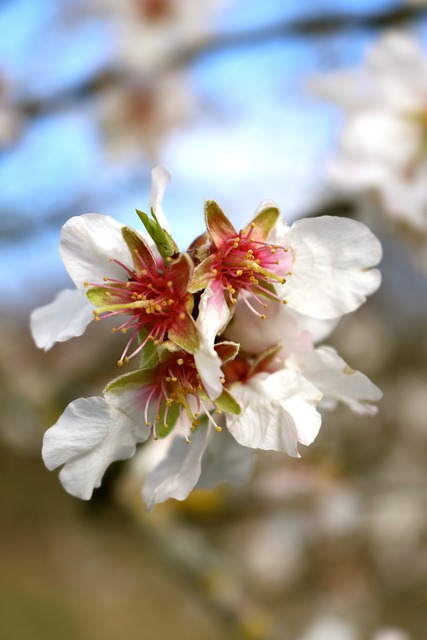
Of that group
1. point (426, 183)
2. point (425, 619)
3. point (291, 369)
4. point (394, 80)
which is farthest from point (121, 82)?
point (425, 619)

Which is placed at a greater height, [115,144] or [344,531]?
[115,144]

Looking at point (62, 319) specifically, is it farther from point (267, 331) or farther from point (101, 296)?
point (267, 331)

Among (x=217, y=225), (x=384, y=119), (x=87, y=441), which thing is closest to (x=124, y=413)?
(x=87, y=441)

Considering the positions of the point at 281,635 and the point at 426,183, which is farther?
the point at 281,635

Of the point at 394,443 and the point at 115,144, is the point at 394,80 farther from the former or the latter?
the point at 394,443

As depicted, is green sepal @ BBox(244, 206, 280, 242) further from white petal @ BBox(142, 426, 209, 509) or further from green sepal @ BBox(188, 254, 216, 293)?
white petal @ BBox(142, 426, 209, 509)

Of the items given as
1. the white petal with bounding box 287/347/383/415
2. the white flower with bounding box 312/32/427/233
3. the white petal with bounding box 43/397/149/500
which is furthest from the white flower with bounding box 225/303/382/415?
the white flower with bounding box 312/32/427/233

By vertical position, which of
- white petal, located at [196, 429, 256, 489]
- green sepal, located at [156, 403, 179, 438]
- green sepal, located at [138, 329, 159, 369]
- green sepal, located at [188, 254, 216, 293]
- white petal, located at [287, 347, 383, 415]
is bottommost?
white petal, located at [196, 429, 256, 489]
